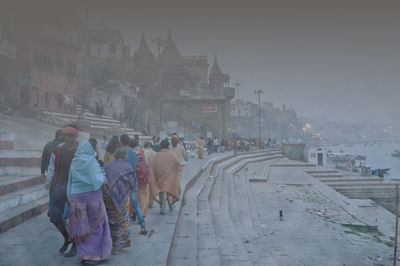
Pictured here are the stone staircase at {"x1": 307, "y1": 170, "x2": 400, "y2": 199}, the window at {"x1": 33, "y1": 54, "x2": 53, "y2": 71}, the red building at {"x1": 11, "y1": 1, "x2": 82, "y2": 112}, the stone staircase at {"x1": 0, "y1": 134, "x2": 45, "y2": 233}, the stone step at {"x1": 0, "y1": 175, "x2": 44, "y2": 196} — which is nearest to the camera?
the stone staircase at {"x1": 0, "y1": 134, "x2": 45, "y2": 233}

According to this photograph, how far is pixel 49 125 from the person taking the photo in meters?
15.1

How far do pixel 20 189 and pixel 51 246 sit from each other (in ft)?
8.73

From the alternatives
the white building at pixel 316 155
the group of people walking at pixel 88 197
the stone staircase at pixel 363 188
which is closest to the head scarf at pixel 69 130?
the group of people walking at pixel 88 197

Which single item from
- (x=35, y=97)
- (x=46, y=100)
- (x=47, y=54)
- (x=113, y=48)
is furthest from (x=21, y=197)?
(x=113, y=48)

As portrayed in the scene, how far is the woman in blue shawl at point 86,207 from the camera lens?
3217 mm

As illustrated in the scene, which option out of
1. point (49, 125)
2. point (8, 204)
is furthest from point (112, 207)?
point (49, 125)

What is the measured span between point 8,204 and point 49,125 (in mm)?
11133

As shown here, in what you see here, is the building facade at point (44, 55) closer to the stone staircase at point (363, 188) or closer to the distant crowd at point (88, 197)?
the distant crowd at point (88, 197)

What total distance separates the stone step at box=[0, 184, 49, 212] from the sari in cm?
236

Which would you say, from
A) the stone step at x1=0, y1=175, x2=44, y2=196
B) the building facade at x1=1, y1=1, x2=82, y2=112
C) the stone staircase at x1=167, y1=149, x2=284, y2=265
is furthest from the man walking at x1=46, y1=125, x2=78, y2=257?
the building facade at x1=1, y1=1, x2=82, y2=112

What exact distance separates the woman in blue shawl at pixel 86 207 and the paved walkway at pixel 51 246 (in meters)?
0.26

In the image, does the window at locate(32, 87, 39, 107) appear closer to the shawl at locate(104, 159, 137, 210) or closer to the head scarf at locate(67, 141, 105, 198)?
the shawl at locate(104, 159, 137, 210)

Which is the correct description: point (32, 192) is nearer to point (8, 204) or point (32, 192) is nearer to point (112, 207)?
point (8, 204)

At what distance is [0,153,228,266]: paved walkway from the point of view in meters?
3.45
